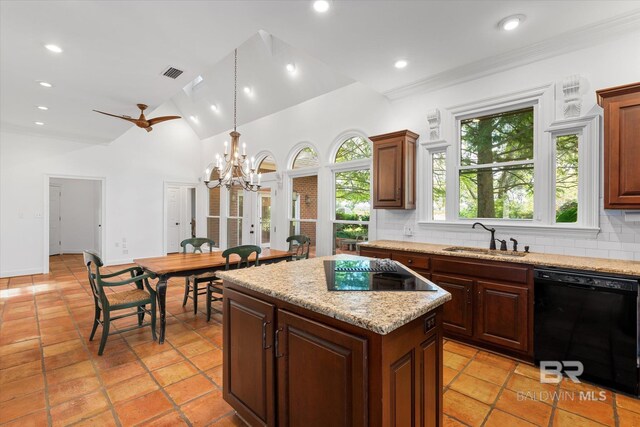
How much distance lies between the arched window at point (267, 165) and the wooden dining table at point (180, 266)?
289 cm

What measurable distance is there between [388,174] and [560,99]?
185cm

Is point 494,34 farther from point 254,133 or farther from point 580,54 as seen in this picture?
point 254,133

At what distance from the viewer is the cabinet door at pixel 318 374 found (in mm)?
1181

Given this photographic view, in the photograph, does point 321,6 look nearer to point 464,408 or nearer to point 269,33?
point 269,33

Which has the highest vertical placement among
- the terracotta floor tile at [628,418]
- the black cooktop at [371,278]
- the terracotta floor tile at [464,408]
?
the black cooktop at [371,278]

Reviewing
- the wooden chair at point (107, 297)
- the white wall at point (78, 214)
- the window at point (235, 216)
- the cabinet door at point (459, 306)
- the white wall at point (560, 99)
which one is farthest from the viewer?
the white wall at point (78, 214)

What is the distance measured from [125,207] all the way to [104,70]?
14.5ft

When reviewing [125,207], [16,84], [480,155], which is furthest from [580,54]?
[125,207]

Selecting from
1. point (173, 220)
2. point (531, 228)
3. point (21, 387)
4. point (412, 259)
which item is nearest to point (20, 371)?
point (21, 387)

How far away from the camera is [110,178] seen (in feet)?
22.2

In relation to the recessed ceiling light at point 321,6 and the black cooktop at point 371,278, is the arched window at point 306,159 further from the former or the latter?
the black cooktop at point 371,278

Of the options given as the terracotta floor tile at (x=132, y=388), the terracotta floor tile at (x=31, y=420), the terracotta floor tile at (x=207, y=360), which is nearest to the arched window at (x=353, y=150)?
the terracotta floor tile at (x=207, y=360)

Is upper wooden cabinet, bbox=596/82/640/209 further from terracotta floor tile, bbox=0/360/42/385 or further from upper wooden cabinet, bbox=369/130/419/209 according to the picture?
terracotta floor tile, bbox=0/360/42/385

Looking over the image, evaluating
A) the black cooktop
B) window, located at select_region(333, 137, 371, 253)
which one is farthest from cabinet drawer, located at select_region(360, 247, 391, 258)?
the black cooktop
